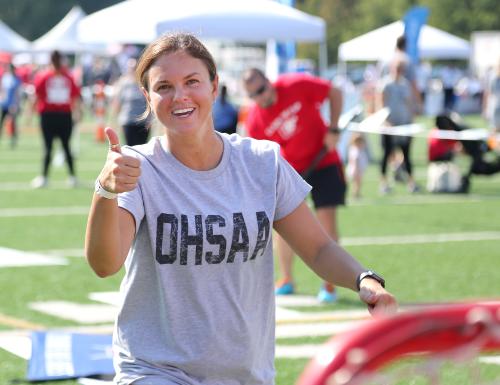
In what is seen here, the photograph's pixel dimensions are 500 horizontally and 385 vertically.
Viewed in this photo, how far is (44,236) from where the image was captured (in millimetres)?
13547

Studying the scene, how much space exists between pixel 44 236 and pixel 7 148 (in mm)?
16849

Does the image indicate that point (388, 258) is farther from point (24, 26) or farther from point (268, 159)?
point (24, 26)

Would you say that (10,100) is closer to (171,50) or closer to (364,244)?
(364,244)

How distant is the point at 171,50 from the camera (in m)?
3.88

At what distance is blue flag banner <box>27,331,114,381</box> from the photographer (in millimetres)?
6848

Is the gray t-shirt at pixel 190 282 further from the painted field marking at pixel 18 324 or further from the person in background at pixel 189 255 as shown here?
the painted field marking at pixel 18 324

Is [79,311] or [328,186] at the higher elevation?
[328,186]

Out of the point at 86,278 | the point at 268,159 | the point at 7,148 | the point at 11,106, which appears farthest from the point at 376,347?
the point at 11,106

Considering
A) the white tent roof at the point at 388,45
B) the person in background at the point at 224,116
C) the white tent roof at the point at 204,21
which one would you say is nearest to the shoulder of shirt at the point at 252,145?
the white tent roof at the point at 204,21

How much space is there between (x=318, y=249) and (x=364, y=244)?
9048 millimetres

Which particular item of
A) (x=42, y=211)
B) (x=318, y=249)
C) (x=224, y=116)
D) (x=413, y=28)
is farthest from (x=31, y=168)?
(x=318, y=249)

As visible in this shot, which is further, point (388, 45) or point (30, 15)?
point (30, 15)

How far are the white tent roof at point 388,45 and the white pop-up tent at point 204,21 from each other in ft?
46.0

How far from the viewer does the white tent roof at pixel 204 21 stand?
14.5 meters
